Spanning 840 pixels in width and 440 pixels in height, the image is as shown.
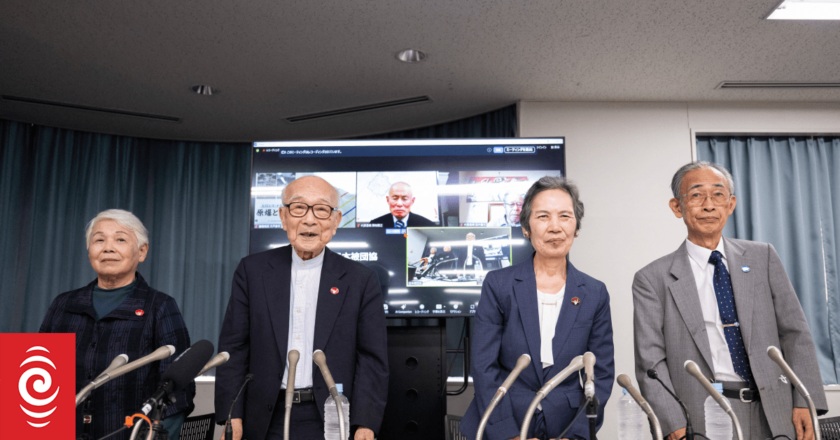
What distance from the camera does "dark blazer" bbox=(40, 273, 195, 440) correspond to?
2238 millimetres

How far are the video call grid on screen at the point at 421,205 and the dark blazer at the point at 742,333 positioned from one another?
1.06 m

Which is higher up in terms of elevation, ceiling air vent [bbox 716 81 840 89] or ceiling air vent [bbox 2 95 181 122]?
ceiling air vent [bbox 716 81 840 89]

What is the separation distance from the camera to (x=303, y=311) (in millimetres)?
2285

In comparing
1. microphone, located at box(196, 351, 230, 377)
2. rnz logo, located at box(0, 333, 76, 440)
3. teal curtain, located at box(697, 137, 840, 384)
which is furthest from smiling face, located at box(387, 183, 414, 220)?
teal curtain, located at box(697, 137, 840, 384)

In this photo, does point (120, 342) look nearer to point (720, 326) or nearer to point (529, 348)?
point (529, 348)

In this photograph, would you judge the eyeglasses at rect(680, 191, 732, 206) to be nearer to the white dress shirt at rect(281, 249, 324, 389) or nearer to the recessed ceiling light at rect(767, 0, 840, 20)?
the recessed ceiling light at rect(767, 0, 840, 20)

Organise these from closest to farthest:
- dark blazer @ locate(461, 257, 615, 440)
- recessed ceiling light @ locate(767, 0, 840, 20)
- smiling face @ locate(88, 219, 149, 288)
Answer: dark blazer @ locate(461, 257, 615, 440) < smiling face @ locate(88, 219, 149, 288) < recessed ceiling light @ locate(767, 0, 840, 20)

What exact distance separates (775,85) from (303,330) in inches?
144

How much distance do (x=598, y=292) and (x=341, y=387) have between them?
1058mm

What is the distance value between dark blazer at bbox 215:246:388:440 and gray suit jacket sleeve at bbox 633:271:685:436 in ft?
3.37

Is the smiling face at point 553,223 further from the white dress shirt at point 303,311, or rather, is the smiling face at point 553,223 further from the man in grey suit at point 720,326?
the white dress shirt at point 303,311

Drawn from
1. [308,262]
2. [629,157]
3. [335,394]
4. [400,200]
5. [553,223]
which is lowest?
[335,394]

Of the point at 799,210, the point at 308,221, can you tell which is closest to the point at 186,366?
the point at 308,221

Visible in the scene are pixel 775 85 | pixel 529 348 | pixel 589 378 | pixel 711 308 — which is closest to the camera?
pixel 589 378
